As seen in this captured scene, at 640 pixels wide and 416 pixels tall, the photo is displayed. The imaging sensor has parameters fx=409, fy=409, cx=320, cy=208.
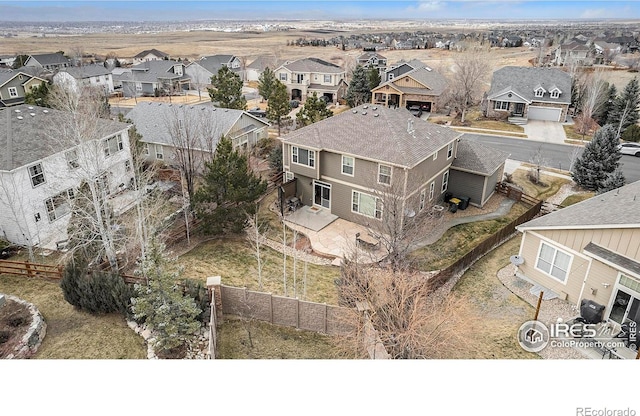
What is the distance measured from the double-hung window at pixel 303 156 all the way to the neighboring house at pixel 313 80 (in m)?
36.8

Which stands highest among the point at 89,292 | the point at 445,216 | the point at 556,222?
the point at 556,222

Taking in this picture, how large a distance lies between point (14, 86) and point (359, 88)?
48.0m

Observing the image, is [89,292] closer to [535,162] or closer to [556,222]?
[556,222]

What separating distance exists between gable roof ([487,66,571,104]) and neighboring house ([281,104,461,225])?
96.0 feet

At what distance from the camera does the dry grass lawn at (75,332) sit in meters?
13.6

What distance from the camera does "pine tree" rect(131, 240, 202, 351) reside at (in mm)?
13109

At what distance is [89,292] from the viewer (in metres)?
15.0

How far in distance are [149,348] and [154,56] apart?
110m

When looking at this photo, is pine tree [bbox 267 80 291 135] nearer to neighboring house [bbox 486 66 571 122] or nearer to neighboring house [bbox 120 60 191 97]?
neighboring house [bbox 486 66 571 122]

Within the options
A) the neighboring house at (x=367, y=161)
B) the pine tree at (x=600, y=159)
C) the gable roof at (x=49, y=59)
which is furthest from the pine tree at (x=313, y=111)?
the gable roof at (x=49, y=59)
